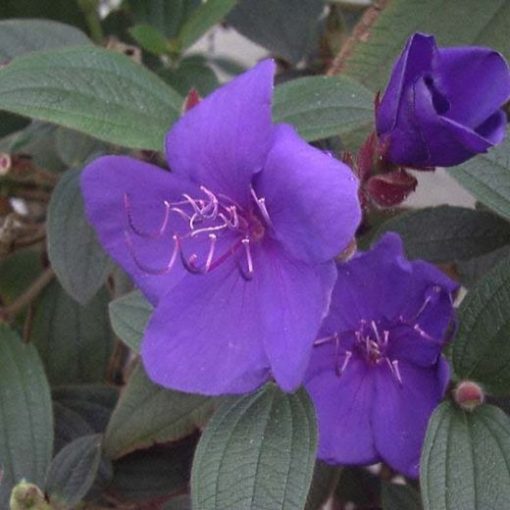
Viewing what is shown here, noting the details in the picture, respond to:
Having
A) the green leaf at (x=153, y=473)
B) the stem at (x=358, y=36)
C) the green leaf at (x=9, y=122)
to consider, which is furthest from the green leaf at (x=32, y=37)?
the green leaf at (x=153, y=473)

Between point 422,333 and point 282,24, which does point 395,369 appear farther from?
point 282,24

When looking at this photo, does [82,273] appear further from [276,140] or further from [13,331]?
[276,140]

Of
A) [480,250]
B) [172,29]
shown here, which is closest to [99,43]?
[172,29]

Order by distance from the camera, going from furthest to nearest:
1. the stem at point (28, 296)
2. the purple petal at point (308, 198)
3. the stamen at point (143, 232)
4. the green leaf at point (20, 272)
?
1. the green leaf at point (20, 272)
2. the stem at point (28, 296)
3. the stamen at point (143, 232)
4. the purple petal at point (308, 198)

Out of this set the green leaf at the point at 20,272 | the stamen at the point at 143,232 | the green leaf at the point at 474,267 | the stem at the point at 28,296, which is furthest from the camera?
the green leaf at the point at 20,272

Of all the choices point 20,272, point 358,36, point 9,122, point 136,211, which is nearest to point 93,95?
point 136,211

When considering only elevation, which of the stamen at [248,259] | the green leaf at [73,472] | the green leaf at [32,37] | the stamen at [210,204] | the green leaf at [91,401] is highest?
the stamen at [210,204]

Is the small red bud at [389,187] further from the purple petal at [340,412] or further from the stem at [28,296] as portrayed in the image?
the stem at [28,296]
